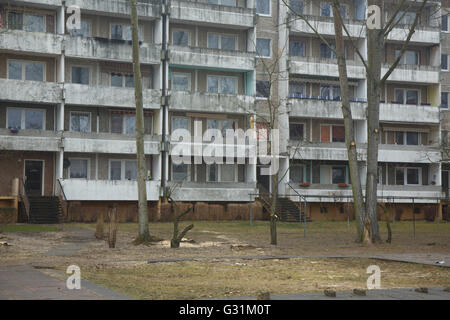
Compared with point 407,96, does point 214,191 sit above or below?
below

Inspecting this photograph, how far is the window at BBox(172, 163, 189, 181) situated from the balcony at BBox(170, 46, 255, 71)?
7.21 m

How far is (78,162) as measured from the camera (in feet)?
146

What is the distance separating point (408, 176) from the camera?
54.3 m

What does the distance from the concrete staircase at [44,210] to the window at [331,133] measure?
2186 cm

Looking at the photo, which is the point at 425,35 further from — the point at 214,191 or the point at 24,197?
the point at 24,197

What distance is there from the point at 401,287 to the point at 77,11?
35860 mm

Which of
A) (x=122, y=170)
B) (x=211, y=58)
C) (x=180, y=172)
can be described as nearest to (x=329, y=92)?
(x=211, y=58)

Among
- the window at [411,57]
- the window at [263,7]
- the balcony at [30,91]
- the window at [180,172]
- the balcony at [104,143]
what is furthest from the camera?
the window at [411,57]

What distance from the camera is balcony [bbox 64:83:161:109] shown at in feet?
139

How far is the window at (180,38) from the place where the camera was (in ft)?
158

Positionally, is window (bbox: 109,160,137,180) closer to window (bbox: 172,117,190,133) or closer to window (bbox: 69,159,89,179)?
window (bbox: 69,159,89,179)

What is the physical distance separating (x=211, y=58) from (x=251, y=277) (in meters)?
33.7

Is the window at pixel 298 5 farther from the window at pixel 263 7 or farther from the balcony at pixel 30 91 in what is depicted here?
the balcony at pixel 30 91

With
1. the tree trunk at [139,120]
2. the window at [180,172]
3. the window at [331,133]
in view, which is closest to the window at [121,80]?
the window at [180,172]
